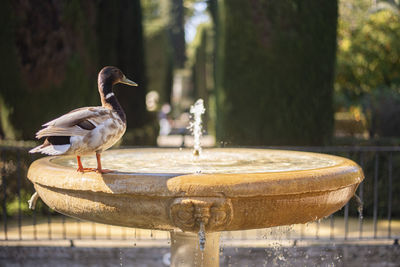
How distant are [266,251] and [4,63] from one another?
488 centimetres

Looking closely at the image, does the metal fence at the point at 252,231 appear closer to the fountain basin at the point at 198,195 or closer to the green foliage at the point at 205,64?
the fountain basin at the point at 198,195

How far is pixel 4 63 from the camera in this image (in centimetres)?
755

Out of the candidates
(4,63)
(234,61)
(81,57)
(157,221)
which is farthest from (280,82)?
(157,221)

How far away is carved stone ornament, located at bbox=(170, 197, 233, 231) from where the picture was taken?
7.82ft

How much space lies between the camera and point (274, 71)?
7.84 metres

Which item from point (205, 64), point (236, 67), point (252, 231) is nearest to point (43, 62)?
point (236, 67)

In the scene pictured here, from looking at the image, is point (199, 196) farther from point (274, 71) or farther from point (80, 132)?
point (274, 71)

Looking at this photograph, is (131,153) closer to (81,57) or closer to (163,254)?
(163,254)

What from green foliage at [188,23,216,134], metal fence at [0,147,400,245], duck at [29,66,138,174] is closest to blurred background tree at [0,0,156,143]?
metal fence at [0,147,400,245]

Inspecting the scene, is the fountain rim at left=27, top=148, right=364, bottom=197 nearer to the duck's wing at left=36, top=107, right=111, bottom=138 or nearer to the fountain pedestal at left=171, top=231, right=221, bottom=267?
the duck's wing at left=36, top=107, right=111, bottom=138

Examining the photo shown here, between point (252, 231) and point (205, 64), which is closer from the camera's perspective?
point (252, 231)

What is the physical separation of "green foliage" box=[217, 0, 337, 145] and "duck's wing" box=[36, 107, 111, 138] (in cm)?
552

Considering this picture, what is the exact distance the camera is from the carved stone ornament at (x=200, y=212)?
2385 millimetres

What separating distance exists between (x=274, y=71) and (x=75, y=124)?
5.77 m
